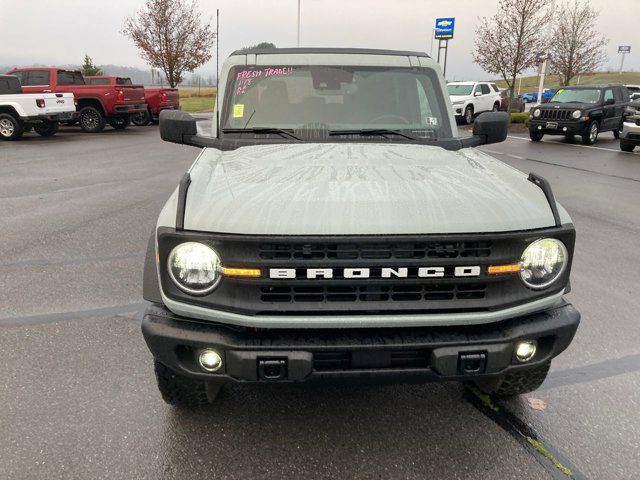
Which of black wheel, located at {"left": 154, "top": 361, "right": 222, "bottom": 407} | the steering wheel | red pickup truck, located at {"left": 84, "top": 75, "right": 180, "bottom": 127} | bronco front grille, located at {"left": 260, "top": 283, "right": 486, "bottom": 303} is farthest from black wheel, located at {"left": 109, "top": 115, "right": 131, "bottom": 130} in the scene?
bronco front grille, located at {"left": 260, "top": 283, "right": 486, "bottom": 303}

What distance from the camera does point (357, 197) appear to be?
86.4 inches

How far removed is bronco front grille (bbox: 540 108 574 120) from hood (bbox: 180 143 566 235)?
53.0 ft

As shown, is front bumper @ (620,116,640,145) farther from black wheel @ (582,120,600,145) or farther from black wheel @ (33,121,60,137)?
black wheel @ (33,121,60,137)

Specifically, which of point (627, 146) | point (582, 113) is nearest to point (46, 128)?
point (582, 113)

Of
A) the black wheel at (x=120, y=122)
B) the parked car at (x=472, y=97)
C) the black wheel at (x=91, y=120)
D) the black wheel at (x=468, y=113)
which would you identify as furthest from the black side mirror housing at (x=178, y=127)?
the black wheel at (x=468, y=113)

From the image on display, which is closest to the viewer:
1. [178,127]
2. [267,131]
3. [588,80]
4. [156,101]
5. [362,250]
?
[362,250]

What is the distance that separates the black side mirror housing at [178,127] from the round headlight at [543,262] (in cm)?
219

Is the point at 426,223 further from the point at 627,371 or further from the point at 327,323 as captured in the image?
the point at 627,371

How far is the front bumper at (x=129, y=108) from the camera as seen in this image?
18575mm

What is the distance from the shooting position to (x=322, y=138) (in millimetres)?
3264

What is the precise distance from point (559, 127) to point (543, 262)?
16808 millimetres

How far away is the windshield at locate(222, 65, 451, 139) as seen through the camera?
11.2 ft

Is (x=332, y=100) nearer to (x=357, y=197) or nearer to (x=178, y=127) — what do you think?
(x=178, y=127)

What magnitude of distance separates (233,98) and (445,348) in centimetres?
224
